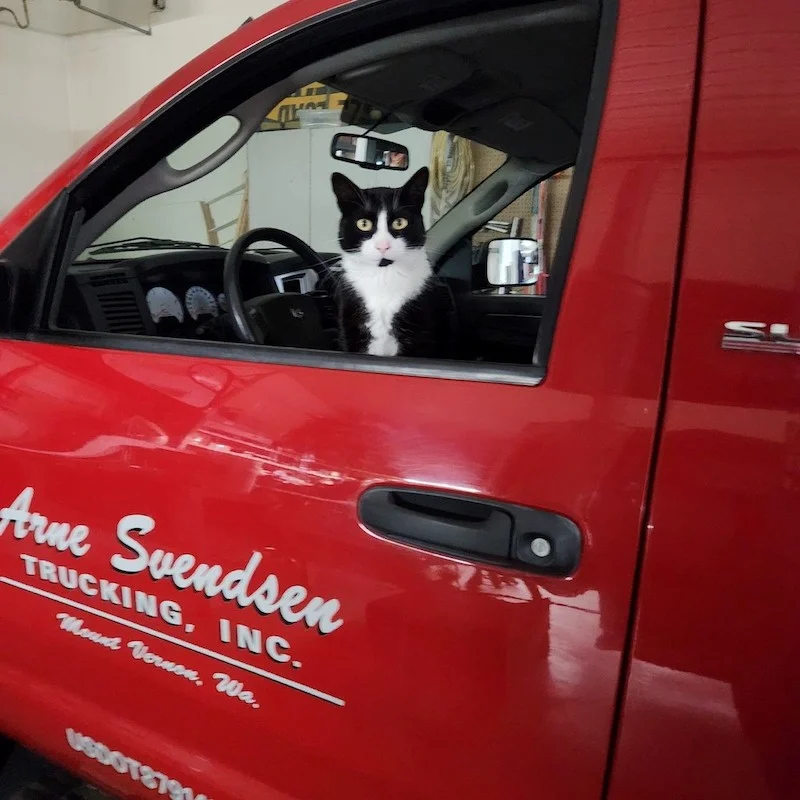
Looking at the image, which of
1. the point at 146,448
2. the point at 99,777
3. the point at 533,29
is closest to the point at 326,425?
the point at 146,448

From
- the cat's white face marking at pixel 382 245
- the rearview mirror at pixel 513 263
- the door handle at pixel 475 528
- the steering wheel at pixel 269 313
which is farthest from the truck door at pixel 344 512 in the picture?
the rearview mirror at pixel 513 263

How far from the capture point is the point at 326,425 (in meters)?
0.87

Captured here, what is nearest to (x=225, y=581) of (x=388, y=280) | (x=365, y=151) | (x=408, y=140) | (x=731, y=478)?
(x=731, y=478)

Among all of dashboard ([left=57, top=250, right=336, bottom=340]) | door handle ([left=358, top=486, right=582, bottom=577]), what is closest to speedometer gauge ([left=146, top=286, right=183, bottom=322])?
dashboard ([left=57, top=250, right=336, bottom=340])

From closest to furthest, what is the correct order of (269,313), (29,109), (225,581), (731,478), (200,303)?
(731,478)
(225,581)
(269,313)
(200,303)
(29,109)

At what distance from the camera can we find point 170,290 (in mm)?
1819

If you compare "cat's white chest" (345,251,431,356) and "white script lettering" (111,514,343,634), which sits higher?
"cat's white chest" (345,251,431,356)

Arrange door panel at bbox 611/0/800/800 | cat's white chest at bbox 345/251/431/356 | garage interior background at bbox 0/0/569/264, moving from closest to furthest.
Answer: door panel at bbox 611/0/800/800 → cat's white chest at bbox 345/251/431/356 → garage interior background at bbox 0/0/569/264

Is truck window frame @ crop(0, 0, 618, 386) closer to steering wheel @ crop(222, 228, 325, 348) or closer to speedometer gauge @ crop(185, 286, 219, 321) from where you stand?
steering wheel @ crop(222, 228, 325, 348)

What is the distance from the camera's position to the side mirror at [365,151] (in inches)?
60.1

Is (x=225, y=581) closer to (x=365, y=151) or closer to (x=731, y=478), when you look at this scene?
(x=731, y=478)

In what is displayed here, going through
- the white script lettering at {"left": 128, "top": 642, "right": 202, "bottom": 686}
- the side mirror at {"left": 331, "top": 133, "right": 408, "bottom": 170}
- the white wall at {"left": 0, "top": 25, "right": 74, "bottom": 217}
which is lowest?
the white script lettering at {"left": 128, "top": 642, "right": 202, "bottom": 686}

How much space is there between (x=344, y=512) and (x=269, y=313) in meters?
0.86

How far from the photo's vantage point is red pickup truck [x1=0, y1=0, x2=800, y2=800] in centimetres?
68
